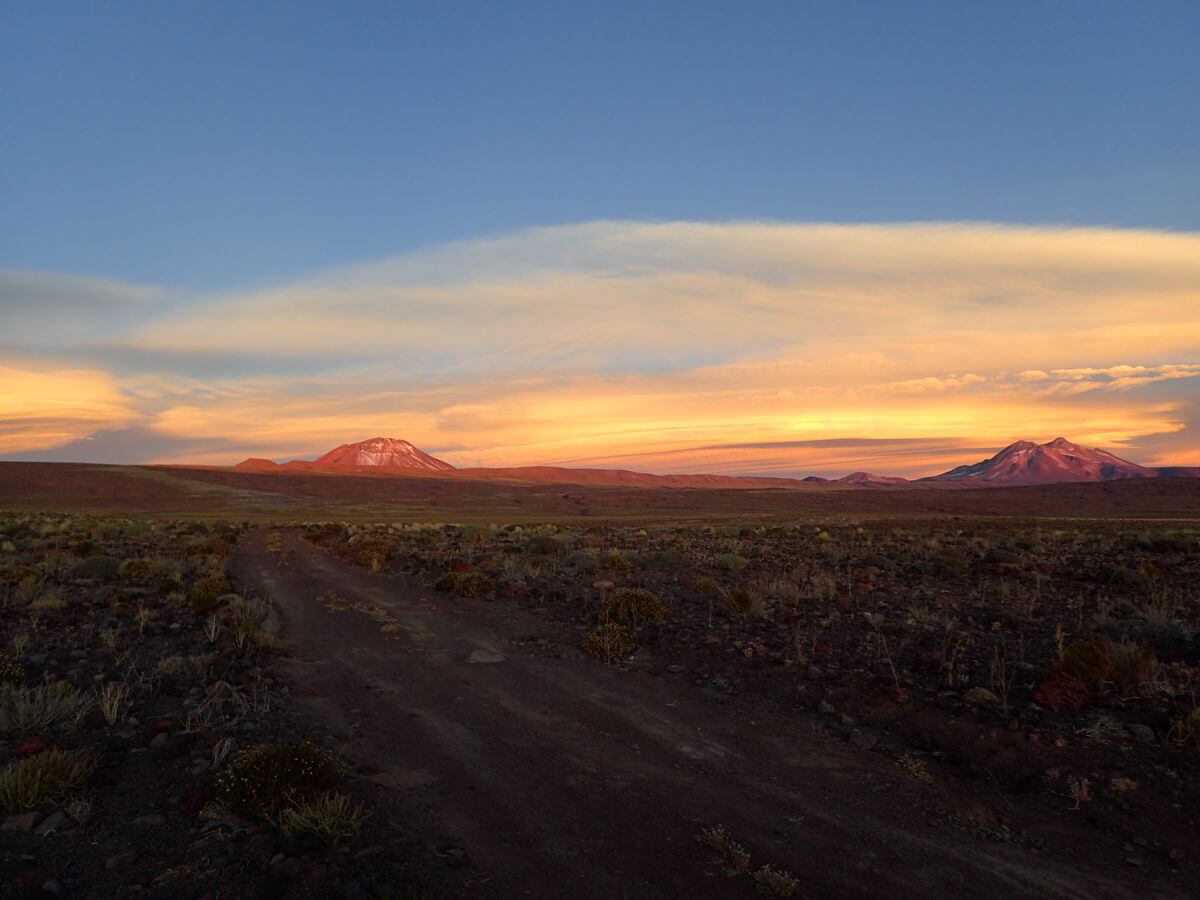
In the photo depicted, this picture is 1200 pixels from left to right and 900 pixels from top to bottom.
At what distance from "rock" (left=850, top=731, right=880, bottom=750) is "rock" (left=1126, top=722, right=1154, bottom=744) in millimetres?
2388

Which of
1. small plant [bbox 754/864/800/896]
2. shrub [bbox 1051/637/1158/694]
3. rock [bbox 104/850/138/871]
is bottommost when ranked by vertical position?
small plant [bbox 754/864/800/896]

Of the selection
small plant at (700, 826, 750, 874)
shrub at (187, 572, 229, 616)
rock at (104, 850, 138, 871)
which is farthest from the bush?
small plant at (700, 826, 750, 874)

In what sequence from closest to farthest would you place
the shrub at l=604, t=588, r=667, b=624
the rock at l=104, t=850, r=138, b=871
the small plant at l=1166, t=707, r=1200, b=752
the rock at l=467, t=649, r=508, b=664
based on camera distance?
the rock at l=104, t=850, r=138, b=871, the small plant at l=1166, t=707, r=1200, b=752, the rock at l=467, t=649, r=508, b=664, the shrub at l=604, t=588, r=667, b=624

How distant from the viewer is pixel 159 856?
4.98 m

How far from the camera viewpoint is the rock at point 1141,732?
678 centimetres

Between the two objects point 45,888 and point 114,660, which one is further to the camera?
point 114,660

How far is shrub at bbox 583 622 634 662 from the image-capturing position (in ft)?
35.6

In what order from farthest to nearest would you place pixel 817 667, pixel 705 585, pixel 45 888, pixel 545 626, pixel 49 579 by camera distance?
A: pixel 49 579 < pixel 705 585 < pixel 545 626 < pixel 817 667 < pixel 45 888

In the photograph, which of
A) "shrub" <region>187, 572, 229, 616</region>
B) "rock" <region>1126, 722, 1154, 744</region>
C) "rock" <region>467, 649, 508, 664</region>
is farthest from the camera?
"shrub" <region>187, 572, 229, 616</region>

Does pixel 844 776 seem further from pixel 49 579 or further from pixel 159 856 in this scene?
pixel 49 579

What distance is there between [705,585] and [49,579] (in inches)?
628

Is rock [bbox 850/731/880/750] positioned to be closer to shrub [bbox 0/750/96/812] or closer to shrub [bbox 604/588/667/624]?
shrub [bbox 604/588/667/624]

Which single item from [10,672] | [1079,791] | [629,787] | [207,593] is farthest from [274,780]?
[207,593]

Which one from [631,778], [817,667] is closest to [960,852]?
[631,778]
